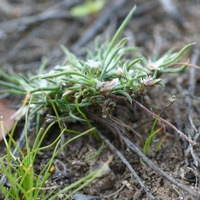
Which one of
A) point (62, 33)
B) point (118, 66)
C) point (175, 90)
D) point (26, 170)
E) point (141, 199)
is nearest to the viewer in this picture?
point (26, 170)

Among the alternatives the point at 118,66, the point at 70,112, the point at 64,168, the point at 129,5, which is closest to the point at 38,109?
the point at 70,112

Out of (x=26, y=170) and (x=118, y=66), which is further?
(x=118, y=66)

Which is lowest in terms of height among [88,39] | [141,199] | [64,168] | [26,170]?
[141,199]

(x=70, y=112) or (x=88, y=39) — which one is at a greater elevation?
(x=88, y=39)

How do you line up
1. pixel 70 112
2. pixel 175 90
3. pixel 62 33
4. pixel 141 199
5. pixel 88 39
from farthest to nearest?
pixel 62 33 < pixel 88 39 < pixel 175 90 < pixel 70 112 < pixel 141 199

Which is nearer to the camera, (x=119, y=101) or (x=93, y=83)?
(x=93, y=83)

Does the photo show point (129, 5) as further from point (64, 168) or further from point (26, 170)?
point (26, 170)

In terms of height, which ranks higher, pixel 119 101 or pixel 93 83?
pixel 93 83
